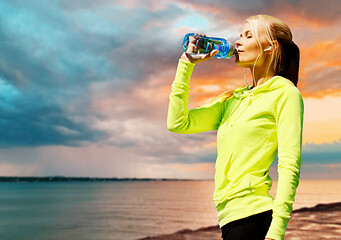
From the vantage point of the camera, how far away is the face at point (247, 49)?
1.68 meters

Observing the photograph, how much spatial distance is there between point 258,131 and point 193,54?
484 millimetres

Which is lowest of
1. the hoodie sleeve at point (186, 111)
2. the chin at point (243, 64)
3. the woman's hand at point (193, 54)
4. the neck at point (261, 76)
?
the hoodie sleeve at point (186, 111)

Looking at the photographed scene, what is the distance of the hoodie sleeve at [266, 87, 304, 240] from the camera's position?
1.35 metres

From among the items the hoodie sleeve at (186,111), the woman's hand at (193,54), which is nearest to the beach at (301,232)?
the hoodie sleeve at (186,111)

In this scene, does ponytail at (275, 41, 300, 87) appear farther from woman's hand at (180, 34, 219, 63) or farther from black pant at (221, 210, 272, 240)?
black pant at (221, 210, 272, 240)

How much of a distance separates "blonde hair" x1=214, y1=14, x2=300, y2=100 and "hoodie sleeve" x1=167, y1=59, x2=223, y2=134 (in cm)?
33

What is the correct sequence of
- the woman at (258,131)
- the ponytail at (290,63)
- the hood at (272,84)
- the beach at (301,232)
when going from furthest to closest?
A: 1. the beach at (301,232)
2. the ponytail at (290,63)
3. the hood at (272,84)
4. the woman at (258,131)

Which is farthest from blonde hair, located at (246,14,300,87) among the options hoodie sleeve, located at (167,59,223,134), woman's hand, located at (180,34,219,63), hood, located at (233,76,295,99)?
hoodie sleeve, located at (167,59,223,134)

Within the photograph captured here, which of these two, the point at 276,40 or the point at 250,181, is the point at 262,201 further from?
the point at 276,40

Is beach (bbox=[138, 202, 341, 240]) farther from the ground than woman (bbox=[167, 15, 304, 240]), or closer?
closer

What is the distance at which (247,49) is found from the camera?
66.7 inches

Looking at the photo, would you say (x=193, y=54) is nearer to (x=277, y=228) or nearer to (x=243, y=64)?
(x=243, y=64)

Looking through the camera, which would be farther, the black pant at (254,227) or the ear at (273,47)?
the ear at (273,47)

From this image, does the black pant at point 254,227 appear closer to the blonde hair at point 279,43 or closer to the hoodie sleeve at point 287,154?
the hoodie sleeve at point 287,154
